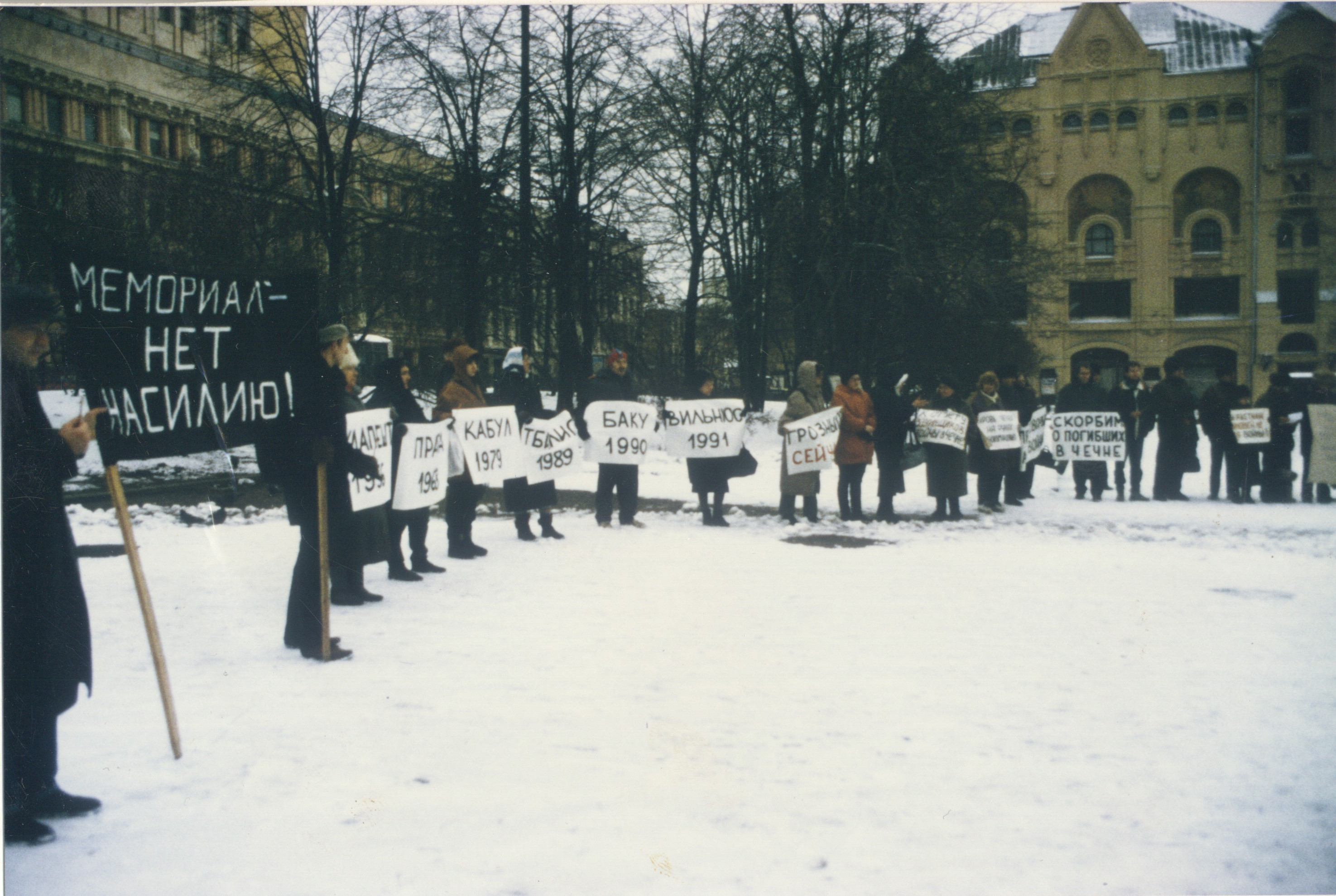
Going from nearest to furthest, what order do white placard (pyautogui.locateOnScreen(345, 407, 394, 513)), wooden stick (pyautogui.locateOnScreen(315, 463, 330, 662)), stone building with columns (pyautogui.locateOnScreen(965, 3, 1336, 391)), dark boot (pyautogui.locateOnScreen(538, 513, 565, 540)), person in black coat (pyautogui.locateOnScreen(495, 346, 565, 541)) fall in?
Answer: wooden stick (pyautogui.locateOnScreen(315, 463, 330, 662)) → stone building with columns (pyautogui.locateOnScreen(965, 3, 1336, 391)) → white placard (pyautogui.locateOnScreen(345, 407, 394, 513)) → person in black coat (pyautogui.locateOnScreen(495, 346, 565, 541)) → dark boot (pyautogui.locateOnScreen(538, 513, 565, 540))

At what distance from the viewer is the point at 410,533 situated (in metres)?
8.31

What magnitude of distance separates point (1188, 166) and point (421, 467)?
9.78 metres

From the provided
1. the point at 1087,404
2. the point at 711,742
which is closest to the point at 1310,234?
the point at 711,742

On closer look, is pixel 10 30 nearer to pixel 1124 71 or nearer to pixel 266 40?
pixel 266 40

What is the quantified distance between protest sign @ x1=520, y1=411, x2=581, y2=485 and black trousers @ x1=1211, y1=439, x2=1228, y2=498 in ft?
30.5

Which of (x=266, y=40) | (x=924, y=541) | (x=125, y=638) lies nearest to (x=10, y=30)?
(x=125, y=638)

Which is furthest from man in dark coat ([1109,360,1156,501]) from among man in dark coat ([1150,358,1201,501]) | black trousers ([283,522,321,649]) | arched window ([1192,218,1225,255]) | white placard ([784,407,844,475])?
black trousers ([283,522,321,649])

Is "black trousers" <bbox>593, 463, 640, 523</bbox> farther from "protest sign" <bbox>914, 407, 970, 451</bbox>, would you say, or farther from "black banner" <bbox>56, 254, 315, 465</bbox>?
"black banner" <bbox>56, 254, 315, 465</bbox>

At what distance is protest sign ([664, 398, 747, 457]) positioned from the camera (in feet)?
37.8

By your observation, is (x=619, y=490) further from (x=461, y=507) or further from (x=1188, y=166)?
(x=1188, y=166)

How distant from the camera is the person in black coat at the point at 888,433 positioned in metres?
12.1

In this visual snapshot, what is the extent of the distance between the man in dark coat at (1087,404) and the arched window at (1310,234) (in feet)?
26.6

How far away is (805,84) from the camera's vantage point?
17172mm

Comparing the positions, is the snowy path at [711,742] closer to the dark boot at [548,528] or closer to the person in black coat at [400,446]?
the person in black coat at [400,446]
